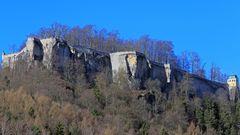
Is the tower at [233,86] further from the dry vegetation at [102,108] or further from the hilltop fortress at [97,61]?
the dry vegetation at [102,108]

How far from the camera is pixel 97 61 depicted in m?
76.8

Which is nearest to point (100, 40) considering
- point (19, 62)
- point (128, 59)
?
point (128, 59)

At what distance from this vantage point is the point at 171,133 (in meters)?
66.1

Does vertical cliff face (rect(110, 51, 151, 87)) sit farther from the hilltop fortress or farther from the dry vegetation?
the dry vegetation

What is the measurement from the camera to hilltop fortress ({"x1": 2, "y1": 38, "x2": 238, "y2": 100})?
71.8 m

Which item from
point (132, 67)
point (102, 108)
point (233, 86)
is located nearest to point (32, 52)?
point (102, 108)

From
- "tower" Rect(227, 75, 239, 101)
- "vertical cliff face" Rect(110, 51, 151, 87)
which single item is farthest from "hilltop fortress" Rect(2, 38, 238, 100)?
"tower" Rect(227, 75, 239, 101)

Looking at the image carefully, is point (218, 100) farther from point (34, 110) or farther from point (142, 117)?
point (34, 110)

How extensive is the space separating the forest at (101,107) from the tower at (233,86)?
144 inches

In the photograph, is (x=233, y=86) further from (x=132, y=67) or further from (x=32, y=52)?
(x=32, y=52)

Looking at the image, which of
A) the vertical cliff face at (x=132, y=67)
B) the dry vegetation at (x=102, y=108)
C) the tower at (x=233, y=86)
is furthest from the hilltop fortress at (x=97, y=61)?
the tower at (x=233, y=86)

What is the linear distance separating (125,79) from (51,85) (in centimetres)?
1045

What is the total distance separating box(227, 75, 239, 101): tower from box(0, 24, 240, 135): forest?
3.66m

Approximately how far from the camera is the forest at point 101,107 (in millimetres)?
59719
